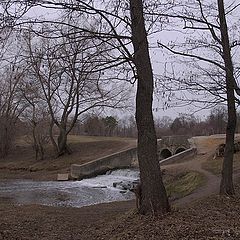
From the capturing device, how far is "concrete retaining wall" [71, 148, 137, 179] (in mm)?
32656

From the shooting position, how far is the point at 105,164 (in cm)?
3509

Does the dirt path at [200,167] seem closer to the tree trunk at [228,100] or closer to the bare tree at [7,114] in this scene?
the tree trunk at [228,100]

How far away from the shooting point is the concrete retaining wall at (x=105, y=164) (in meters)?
32.7

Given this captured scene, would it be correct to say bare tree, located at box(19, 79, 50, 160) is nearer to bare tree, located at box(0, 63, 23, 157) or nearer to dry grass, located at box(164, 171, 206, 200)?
bare tree, located at box(0, 63, 23, 157)

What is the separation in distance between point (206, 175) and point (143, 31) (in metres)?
13.1

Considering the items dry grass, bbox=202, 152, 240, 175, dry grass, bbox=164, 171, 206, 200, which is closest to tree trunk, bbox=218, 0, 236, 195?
dry grass, bbox=164, 171, 206, 200

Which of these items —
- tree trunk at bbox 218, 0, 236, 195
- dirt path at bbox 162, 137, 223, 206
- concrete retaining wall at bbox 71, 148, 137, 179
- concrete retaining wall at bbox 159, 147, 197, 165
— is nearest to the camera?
tree trunk at bbox 218, 0, 236, 195

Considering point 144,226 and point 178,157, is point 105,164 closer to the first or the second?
point 178,157

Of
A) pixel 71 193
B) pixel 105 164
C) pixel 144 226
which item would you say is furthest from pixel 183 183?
pixel 105 164

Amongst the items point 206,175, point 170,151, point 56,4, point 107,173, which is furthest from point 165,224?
point 170,151

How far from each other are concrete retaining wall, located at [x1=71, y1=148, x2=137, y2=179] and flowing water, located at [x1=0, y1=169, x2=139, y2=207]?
1.64 m

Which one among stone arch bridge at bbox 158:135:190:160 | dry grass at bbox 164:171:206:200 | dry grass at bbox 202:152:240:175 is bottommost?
dry grass at bbox 164:171:206:200

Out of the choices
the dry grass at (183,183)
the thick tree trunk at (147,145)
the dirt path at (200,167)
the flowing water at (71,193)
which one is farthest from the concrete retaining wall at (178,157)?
the thick tree trunk at (147,145)

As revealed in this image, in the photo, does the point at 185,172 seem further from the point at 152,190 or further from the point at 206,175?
the point at 152,190
